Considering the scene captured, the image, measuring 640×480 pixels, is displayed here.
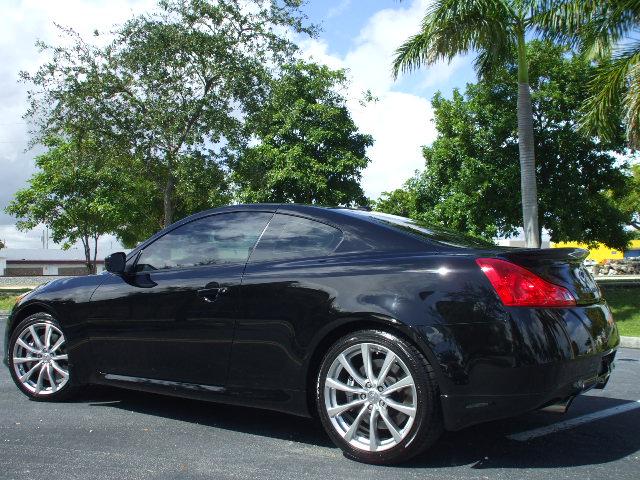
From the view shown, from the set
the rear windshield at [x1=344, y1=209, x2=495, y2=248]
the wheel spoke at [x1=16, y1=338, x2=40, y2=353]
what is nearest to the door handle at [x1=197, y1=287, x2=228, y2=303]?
the rear windshield at [x1=344, y1=209, x2=495, y2=248]

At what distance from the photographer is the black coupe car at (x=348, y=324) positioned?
3.30 m

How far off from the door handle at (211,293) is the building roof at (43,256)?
335 ft

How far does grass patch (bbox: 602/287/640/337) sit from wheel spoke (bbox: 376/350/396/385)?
353 inches

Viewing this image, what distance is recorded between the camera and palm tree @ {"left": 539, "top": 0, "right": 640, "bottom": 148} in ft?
42.7

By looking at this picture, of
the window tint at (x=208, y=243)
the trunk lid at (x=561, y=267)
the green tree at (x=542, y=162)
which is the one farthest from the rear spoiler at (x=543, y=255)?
the green tree at (x=542, y=162)

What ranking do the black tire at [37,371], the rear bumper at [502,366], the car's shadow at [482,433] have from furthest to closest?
1. the black tire at [37,371]
2. the car's shadow at [482,433]
3. the rear bumper at [502,366]

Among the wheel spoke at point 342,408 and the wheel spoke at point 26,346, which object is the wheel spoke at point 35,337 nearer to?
the wheel spoke at point 26,346

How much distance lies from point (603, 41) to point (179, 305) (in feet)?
Result: 41.4

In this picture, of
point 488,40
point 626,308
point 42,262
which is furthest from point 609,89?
point 42,262

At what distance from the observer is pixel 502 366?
3.24 metres

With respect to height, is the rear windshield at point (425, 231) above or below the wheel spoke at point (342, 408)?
above

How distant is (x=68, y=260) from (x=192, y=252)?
104 meters

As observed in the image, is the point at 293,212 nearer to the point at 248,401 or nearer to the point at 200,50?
the point at 248,401

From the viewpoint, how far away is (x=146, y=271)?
4.61 m
